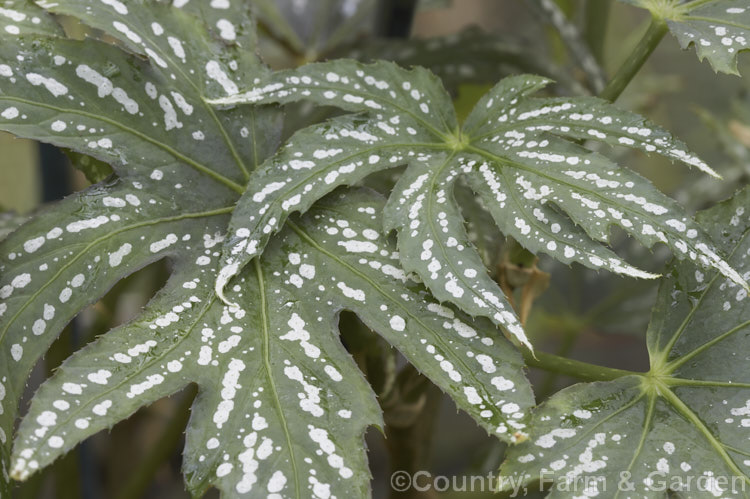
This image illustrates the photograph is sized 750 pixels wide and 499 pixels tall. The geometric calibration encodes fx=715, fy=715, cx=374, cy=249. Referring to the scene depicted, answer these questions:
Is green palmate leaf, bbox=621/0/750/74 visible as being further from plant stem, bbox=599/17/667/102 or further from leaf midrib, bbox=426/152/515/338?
leaf midrib, bbox=426/152/515/338

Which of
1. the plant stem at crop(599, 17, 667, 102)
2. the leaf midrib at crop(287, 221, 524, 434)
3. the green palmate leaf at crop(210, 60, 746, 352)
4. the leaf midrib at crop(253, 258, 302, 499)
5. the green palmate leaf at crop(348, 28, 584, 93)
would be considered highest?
the green palmate leaf at crop(348, 28, 584, 93)

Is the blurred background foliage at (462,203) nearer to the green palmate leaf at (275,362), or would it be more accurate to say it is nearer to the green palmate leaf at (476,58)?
the green palmate leaf at (476,58)

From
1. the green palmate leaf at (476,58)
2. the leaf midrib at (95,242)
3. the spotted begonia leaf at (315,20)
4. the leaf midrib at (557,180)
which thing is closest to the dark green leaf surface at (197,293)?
the leaf midrib at (95,242)

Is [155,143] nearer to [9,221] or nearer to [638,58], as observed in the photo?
[9,221]

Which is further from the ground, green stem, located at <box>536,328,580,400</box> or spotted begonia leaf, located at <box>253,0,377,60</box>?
spotted begonia leaf, located at <box>253,0,377,60</box>

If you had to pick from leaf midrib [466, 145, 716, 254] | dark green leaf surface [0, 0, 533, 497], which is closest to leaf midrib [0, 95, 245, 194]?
dark green leaf surface [0, 0, 533, 497]

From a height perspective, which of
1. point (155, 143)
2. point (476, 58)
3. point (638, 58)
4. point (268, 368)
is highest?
point (476, 58)

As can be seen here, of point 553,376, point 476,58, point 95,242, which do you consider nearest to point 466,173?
point 95,242
